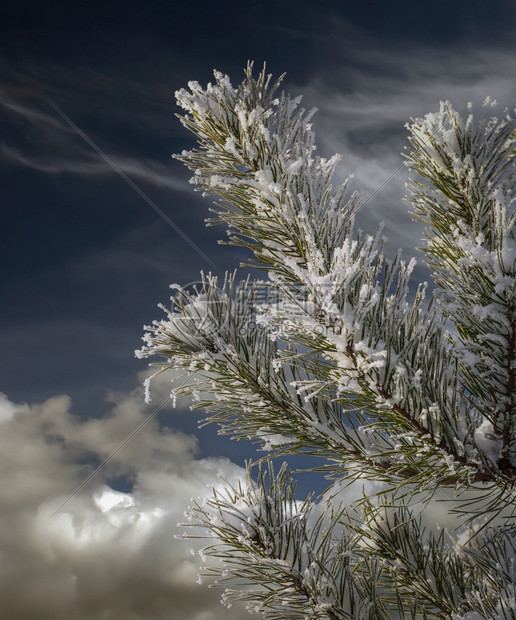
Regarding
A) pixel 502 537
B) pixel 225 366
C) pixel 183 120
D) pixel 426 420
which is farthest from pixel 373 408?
pixel 502 537

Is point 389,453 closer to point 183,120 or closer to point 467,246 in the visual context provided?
point 467,246

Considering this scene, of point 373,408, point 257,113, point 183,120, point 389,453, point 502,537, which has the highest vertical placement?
point 183,120

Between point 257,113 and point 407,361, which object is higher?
point 257,113

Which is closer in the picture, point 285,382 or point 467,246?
point 467,246

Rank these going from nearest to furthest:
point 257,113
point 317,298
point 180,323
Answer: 1. point 317,298
2. point 257,113
3. point 180,323

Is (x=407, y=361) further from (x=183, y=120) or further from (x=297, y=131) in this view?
(x=183, y=120)

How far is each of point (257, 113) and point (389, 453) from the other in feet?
5.13

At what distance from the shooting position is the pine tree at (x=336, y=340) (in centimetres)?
188

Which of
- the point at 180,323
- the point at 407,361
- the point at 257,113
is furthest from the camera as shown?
the point at 180,323

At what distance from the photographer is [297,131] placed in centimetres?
224

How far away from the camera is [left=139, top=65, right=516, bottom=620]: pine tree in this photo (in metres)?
1.88

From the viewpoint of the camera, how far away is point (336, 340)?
1813mm

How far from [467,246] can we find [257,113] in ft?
3.32

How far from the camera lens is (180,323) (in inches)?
87.7
